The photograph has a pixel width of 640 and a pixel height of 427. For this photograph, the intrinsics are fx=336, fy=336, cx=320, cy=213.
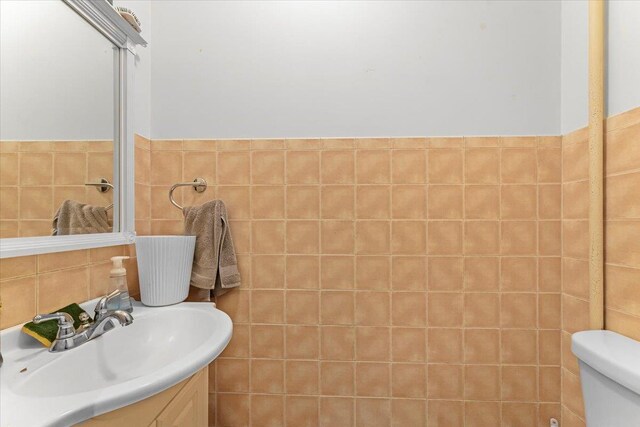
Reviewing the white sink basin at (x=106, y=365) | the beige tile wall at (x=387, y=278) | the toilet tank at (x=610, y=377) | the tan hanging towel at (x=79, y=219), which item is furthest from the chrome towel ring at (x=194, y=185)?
the toilet tank at (x=610, y=377)

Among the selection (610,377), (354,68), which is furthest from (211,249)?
(610,377)

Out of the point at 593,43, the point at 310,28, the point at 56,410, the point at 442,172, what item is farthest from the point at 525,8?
the point at 56,410

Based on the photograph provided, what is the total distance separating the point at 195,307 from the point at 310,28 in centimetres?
116

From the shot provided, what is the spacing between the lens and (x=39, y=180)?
87cm

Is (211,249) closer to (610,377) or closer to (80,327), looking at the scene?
(80,327)

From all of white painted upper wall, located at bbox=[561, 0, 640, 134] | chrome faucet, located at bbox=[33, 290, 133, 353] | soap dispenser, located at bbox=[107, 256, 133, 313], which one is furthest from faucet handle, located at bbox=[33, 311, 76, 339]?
white painted upper wall, located at bbox=[561, 0, 640, 134]

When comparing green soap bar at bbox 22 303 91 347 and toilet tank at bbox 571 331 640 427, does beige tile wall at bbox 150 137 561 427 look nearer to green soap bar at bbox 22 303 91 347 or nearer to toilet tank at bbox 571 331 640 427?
toilet tank at bbox 571 331 640 427

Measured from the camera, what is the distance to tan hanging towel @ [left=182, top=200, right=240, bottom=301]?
1.28 m

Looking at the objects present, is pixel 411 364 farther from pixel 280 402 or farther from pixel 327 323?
pixel 280 402

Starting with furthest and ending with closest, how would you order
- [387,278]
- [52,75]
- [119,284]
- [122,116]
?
[387,278], [122,116], [119,284], [52,75]

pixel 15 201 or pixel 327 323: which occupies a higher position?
pixel 15 201

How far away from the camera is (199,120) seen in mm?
1373

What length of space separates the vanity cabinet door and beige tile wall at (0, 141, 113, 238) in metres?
0.56

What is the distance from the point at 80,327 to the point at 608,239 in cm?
158
